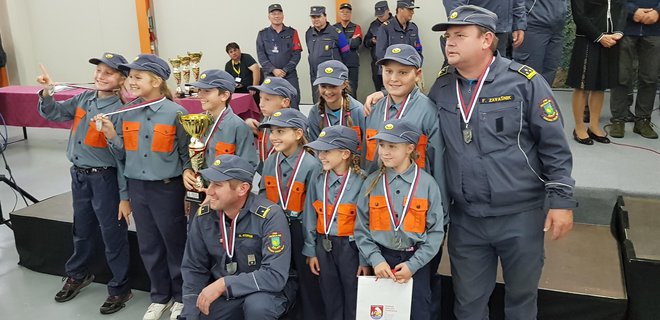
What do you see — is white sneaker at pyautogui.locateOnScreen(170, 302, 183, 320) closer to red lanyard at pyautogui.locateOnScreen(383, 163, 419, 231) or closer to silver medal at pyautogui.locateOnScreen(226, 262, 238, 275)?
silver medal at pyautogui.locateOnScreen(226, 262, 238, 275)

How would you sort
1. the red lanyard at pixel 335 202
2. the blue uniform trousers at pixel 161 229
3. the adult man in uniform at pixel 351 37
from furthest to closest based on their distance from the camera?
the adult man in uniform at pixel 351 37
the blue uniform trousers at pixel 161 229
the red lanyard at pixel 335 202

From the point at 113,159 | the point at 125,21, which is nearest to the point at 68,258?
the point at 113,159

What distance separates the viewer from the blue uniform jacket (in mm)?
2330

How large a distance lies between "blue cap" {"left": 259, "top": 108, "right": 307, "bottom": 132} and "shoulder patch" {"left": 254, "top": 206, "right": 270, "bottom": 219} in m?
0.47

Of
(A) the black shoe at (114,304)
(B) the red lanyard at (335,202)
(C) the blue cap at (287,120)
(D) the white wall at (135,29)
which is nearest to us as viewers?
(B) the red lanyard at (335,202)

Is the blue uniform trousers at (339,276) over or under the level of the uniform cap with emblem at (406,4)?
under

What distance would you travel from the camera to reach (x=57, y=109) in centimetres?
356

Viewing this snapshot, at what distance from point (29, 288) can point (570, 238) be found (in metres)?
3.75

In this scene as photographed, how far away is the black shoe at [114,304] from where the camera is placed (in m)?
3.60

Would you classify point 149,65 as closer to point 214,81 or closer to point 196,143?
point 214,81

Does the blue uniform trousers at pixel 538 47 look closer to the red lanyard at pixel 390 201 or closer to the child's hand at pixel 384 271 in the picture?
the red lanyard at pixel 390 201

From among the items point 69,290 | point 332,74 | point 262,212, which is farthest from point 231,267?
point 69,290

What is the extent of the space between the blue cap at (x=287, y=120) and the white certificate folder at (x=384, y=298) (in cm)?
92

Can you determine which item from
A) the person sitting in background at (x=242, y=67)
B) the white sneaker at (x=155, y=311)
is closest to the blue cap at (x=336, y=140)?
the white sneaker at (x=155, y=311)
